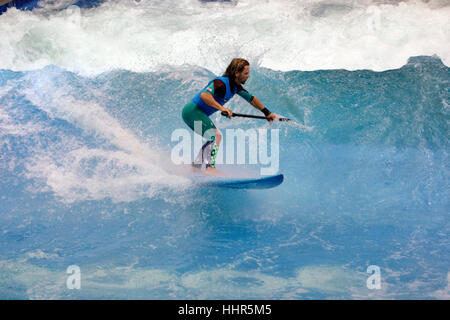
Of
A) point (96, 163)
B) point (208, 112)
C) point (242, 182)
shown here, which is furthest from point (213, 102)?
point (96, 163)

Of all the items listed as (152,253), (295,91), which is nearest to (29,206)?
(152,253)

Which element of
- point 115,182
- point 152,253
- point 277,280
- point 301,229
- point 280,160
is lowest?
point 277,280

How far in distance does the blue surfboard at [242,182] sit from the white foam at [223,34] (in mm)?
3066

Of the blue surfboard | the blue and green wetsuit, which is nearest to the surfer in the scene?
the blue and green wetsuit

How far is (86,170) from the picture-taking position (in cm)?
402

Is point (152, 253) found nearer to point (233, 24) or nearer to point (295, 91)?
point (295, 91)

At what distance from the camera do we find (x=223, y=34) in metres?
7.36

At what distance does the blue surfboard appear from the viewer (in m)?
3.33

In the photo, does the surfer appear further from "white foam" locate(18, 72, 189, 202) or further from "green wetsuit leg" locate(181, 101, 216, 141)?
"white foam" locate(18, 72, 189, 202)

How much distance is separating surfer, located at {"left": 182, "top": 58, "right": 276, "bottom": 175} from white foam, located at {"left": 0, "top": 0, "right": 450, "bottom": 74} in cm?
277

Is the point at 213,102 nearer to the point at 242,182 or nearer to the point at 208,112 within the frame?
the point at 208,112

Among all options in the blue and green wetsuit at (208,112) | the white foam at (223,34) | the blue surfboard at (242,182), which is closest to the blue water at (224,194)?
the blue surfboard at (242,182)

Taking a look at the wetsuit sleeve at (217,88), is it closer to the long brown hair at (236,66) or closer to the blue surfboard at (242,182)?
the long brown hair at (236,66)

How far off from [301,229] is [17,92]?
14.8 ft
